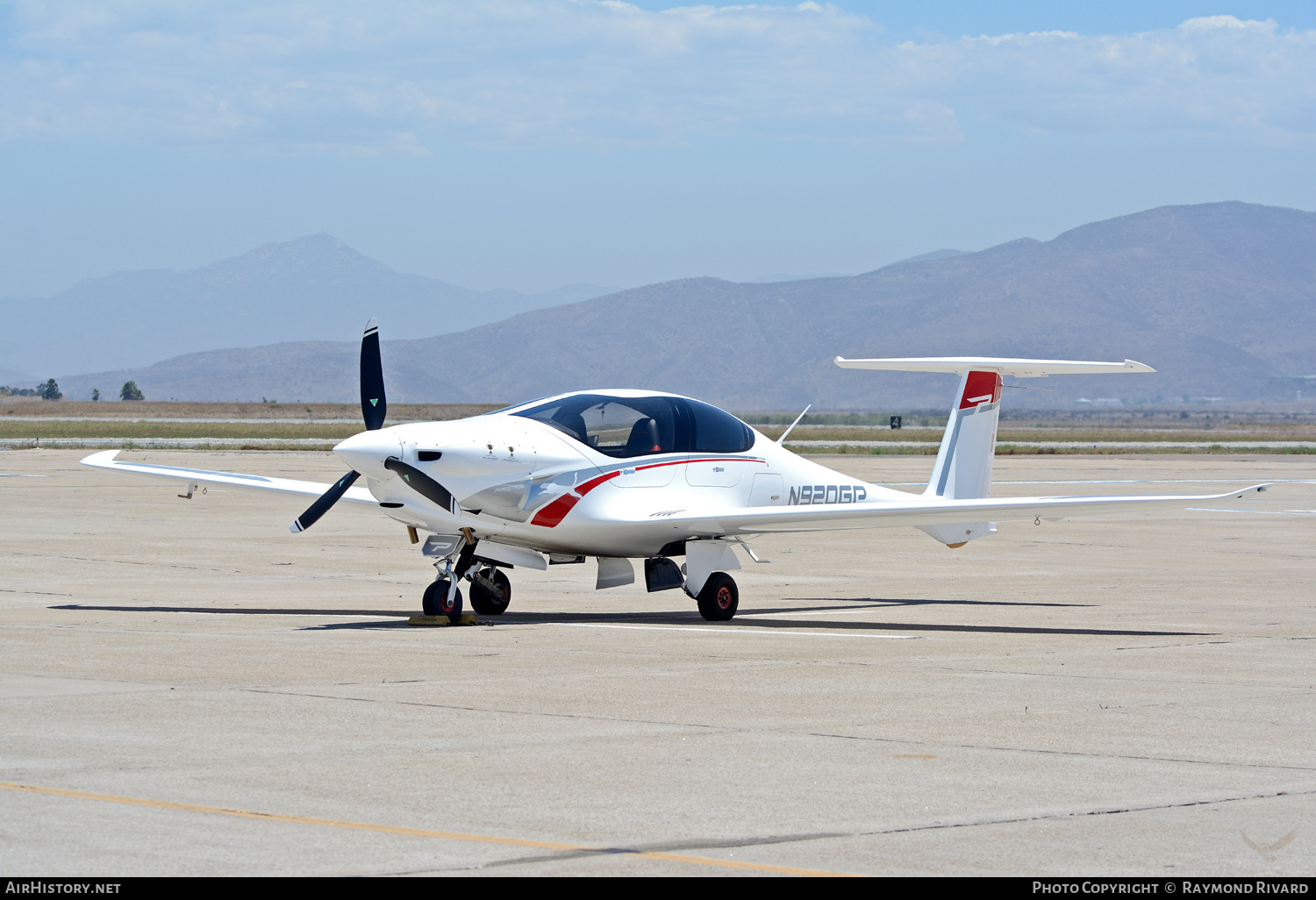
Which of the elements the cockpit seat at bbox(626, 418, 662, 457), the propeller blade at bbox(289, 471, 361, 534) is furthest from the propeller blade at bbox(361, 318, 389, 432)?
the cockpit seat at bbox(626, 418, 662, 457)

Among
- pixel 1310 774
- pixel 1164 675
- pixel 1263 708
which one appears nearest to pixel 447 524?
pixel 1164 675

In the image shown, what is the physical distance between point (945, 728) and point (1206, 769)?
171 cm

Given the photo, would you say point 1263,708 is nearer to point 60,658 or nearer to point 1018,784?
point 1018,784

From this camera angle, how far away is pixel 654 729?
927cm

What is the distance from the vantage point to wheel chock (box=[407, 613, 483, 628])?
15211 millimetres

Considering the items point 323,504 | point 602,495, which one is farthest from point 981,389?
point 323,504

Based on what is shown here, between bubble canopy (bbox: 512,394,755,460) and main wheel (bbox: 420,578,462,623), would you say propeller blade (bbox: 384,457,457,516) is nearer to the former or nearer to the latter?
main wheel (bbox: 420,578,462,623)

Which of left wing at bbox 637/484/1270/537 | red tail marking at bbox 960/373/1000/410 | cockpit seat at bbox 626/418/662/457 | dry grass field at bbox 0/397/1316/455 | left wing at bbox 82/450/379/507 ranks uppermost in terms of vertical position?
dry grass field at bbox 0/397/1316/455

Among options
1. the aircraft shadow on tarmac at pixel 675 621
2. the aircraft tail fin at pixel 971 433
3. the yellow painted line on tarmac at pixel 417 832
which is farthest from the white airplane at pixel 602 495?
the yellow painted line on tarmac at pixel 417 832

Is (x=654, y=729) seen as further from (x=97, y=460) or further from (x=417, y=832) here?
(x=97, y=460)

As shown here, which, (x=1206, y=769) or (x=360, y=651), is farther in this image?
(x=360, y=651)

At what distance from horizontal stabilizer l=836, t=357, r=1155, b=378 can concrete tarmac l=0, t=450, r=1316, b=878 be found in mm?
2796

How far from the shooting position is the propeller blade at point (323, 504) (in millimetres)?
16031

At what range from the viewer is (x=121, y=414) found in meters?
152
